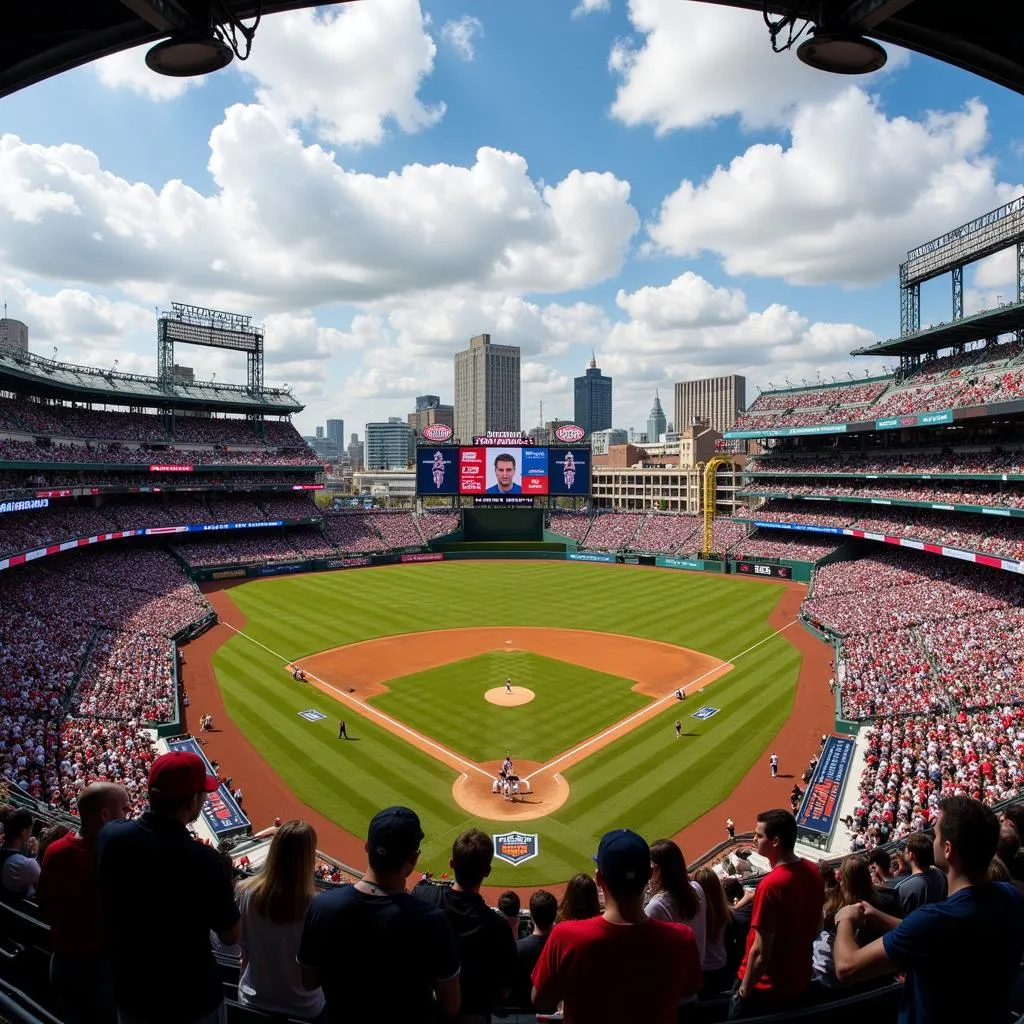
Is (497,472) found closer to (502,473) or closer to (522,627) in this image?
(502,473)

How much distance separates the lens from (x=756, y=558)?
62.8 metres

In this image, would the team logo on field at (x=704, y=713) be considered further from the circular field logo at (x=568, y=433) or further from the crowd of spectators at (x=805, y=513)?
the circular field logo at (x=568, y=433)

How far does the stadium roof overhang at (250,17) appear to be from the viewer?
209 inches

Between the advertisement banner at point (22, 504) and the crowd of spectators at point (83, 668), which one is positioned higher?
the advertisement banner at point (22, 504)

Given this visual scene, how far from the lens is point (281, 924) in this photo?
432cm

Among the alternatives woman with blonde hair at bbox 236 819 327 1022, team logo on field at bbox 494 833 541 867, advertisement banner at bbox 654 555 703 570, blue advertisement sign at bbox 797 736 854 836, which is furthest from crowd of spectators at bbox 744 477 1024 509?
woman with blonde hair at bbox 236 819 327 1022

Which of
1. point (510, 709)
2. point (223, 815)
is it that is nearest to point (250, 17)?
point (223, 815)

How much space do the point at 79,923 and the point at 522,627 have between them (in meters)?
40.5

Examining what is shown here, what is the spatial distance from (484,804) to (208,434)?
59.3 m

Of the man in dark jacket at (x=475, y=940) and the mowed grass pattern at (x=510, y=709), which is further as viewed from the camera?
the mowed grass pattern at (x=510, y=709)

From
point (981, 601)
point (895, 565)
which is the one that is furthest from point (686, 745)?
point (895, 565)

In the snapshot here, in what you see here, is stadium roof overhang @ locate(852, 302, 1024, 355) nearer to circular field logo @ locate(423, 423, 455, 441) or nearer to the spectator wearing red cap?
circular field logo @ locate(423, 423, 455, 441)

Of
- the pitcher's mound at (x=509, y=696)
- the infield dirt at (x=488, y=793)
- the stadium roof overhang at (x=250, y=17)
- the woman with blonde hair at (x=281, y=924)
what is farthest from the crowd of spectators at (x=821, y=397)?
the woman with blonde hair at (x=281, y=924)

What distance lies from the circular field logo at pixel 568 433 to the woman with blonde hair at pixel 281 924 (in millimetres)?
73563
